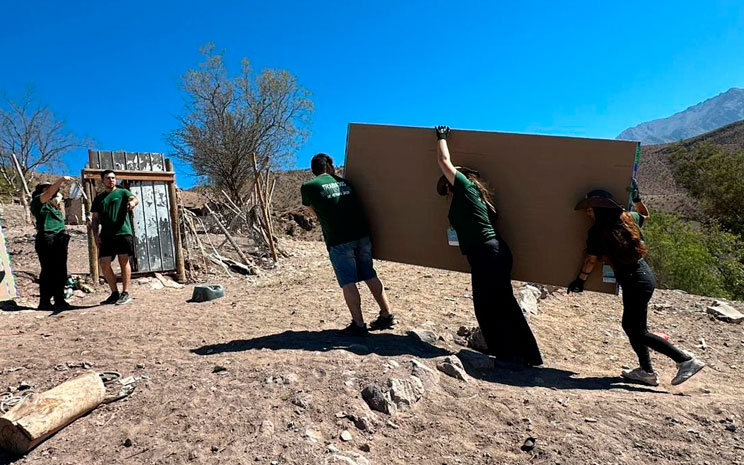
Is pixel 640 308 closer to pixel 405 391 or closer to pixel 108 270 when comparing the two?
pixel 405 391

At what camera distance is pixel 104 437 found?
2400 millimetres

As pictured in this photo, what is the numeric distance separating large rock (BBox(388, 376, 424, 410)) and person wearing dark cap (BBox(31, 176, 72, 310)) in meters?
4.54

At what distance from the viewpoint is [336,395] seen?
2.71 metres

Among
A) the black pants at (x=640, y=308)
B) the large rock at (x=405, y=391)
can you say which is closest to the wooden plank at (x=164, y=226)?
the large rock at (x=405, y=391)

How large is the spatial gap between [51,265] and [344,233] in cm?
387

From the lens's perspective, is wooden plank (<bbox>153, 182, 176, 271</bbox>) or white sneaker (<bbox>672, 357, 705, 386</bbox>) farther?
wooden plank (<bbox>153, 182, 176, 271</bbox>)

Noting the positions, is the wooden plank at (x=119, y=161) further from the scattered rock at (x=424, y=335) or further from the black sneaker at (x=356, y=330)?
the scattered rock at (x=424, y=335)

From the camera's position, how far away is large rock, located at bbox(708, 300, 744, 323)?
5648mm

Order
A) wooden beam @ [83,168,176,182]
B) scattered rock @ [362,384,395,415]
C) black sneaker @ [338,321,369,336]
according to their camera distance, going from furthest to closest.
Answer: wooden beam @ [83,168,176,182]
black sneaker @ [338,321,369,336]
scattered rock @ [362,384,395,415]

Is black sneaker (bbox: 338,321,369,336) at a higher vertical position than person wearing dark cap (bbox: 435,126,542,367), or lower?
lower

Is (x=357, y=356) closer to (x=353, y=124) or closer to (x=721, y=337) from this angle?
(x=353, y=124)

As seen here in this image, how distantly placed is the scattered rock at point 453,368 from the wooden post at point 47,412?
2108 mm

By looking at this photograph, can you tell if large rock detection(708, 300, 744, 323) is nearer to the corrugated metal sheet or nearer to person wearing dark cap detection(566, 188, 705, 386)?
person wearing dark cap detection(566, 188, 705, 386)

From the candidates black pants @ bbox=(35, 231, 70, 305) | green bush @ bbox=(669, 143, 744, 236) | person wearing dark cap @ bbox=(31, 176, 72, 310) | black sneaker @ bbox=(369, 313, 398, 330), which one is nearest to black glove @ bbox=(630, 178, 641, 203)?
black sneaker @ bbox=(369, 313, 398, 330)
